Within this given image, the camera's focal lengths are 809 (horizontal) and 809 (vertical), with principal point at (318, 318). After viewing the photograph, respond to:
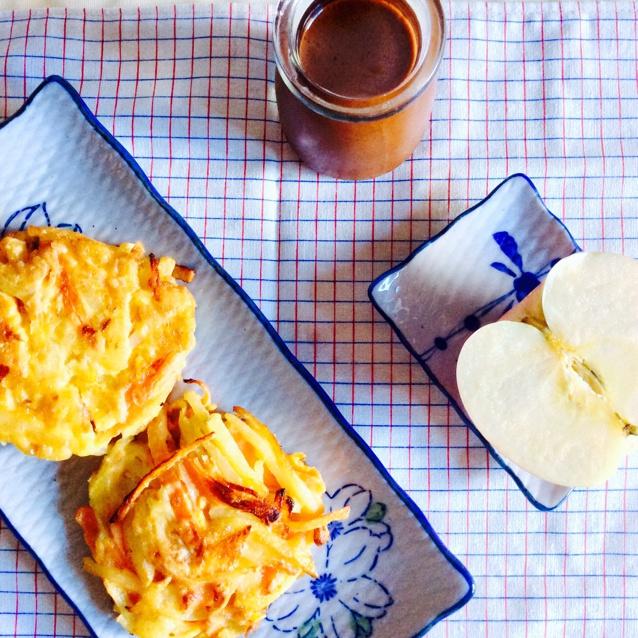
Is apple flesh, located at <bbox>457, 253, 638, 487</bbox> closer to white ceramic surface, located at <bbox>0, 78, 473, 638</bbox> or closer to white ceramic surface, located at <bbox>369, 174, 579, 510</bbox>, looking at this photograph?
white ceramic surface, located at <bbox>369, 174, 579, 510</bbox>

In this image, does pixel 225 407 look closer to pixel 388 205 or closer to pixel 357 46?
pixel 388 205

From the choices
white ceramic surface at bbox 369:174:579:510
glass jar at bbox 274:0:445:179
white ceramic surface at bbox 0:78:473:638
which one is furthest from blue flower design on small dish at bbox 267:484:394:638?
glass jar at bbox 274:0:445:179

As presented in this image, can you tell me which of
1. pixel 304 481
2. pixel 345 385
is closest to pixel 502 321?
pixel 345 385

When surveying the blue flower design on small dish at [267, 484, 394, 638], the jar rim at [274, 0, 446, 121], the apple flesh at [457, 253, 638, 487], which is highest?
the jar rim at [274, 0, 446, 121]

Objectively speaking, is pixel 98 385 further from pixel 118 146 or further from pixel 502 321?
pixel 502 321

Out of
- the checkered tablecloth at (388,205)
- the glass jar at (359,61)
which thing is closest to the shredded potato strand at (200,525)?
the checkered tablecloth at (388,205)

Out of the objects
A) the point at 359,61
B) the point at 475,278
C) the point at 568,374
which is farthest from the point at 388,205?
the point at 568,374
